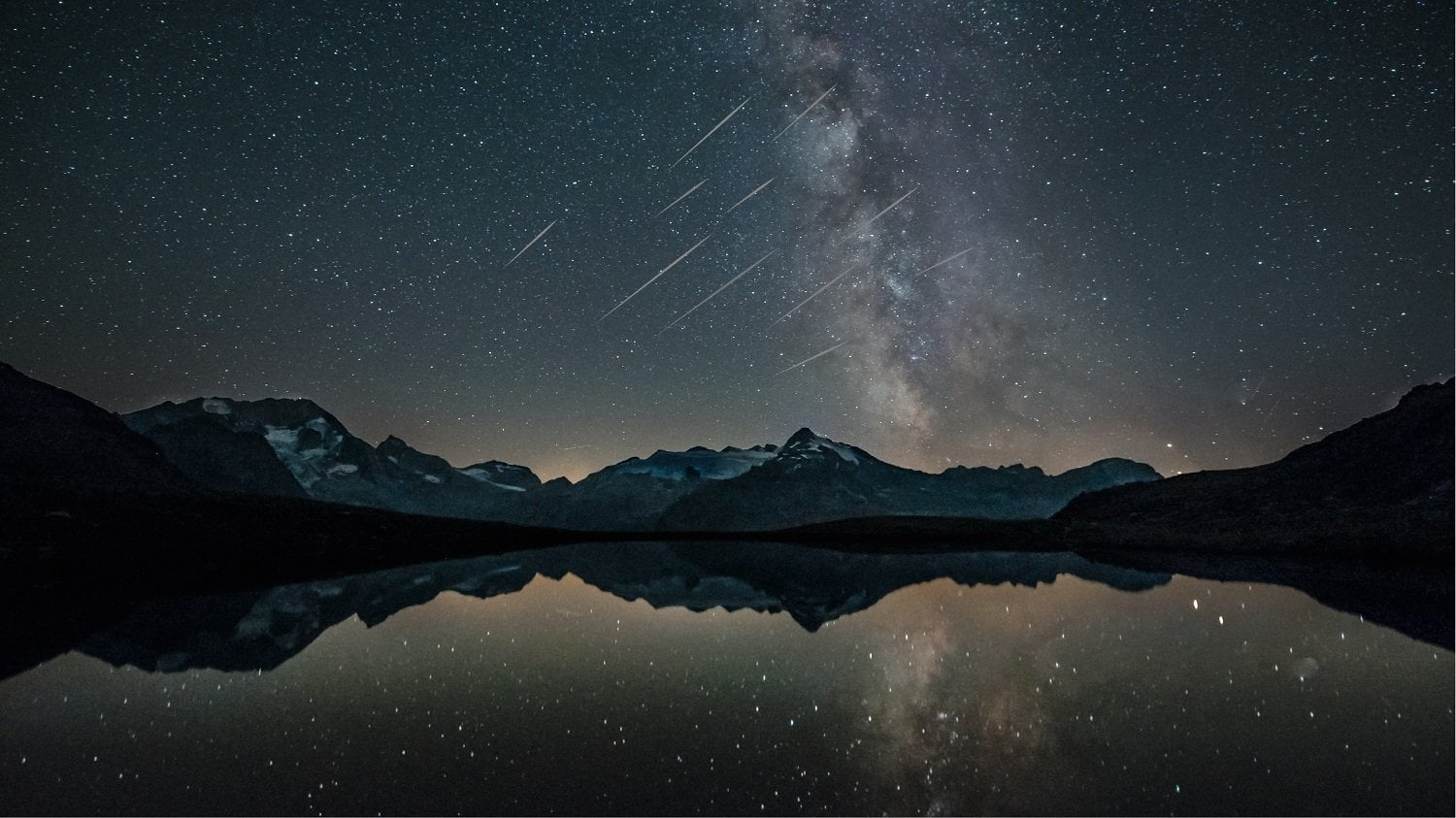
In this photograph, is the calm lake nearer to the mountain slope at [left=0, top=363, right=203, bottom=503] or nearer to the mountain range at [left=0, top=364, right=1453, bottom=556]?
the mountain range at [left=0, top=364, right=1453, bottom=556]

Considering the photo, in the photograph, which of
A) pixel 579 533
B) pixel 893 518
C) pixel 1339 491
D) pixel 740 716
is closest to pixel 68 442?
pixel 579 533

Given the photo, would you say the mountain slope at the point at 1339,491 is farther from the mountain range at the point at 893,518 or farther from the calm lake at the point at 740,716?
the calm lake at the point at 740,716

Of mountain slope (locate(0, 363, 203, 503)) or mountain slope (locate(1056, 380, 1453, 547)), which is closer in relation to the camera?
mountain slope (locate(1056, 380, 1453, 547))

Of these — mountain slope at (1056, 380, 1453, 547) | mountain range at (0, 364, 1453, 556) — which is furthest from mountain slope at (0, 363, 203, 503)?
mountain slope at (1056, 380, 1453, 547)

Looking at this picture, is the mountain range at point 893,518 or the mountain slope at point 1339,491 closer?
the mountain range at point 893,518

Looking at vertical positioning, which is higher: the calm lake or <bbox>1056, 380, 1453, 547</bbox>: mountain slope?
<bbox>1056, 380, 1453, 547</bbox>: mountain slope

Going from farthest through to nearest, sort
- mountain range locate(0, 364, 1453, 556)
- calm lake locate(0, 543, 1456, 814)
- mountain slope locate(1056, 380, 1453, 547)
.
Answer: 1. mountain slope locate(1056, 380, 1453, 547)
2. mountain range locate(0, 364, 1453, 556)
3. calm lake locate(0, 543, 1456, 814)

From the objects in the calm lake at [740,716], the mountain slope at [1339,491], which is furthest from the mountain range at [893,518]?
the calm lake at [740,716]

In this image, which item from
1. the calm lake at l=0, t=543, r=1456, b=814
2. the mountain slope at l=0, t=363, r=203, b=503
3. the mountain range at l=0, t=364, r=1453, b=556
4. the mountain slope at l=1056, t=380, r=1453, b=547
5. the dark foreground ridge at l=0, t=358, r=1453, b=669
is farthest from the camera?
the mountain slope at l=0, t=363, r=203, b=503
